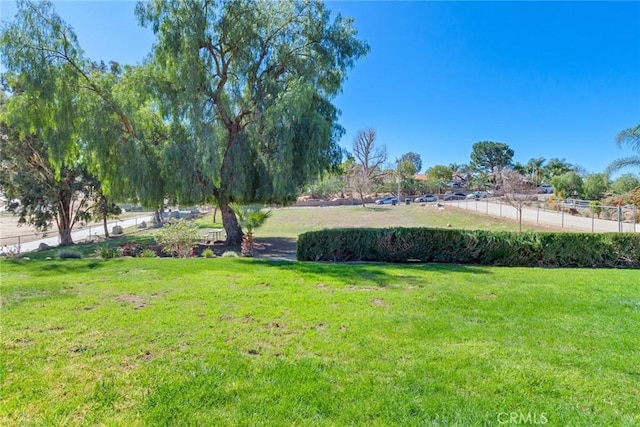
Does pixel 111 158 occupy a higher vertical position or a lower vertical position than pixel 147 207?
higher

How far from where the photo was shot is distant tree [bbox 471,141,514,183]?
7400cm

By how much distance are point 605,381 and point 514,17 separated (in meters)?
12.1

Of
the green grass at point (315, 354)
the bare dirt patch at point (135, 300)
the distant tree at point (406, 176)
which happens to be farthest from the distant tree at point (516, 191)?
the distant tree at point (406, 176)

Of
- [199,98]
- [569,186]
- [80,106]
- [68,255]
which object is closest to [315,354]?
[68,255]

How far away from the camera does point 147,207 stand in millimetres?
13641

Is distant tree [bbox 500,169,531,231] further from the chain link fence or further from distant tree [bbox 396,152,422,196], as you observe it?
distant tree [bbox 396,152,422,196]

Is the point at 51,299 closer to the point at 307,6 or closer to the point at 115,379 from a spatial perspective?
the point at 115,379

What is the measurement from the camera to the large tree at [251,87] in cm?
1218

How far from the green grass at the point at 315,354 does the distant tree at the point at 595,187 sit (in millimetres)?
40027

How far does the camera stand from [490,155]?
246ft

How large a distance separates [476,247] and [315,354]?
7.30 meters

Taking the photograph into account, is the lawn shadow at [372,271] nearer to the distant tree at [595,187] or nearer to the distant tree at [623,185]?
the distant tree at [623,185]

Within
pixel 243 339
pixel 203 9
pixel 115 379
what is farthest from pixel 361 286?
pixel 203 9

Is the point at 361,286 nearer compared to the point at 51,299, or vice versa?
the point at 51,299
